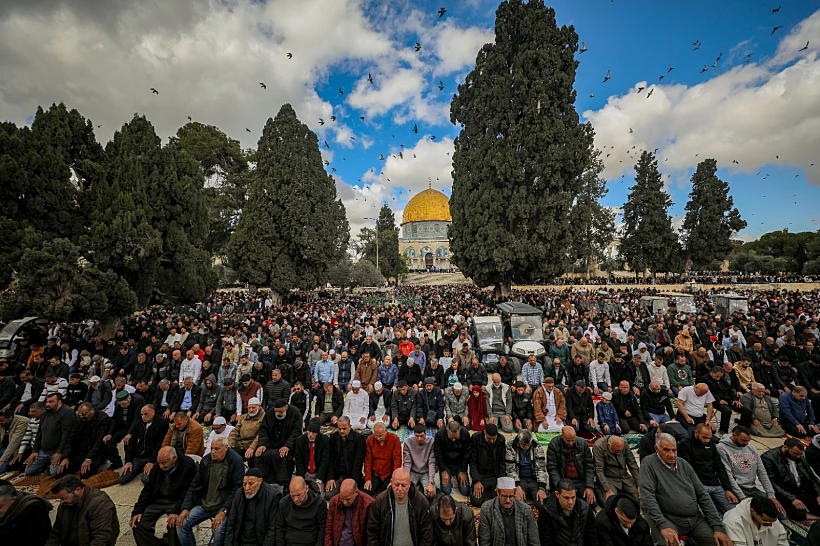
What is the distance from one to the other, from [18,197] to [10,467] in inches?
287

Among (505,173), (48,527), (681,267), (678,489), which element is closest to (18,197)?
(48,527)

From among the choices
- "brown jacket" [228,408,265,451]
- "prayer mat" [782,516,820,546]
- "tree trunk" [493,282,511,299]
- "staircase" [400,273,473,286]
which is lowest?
"prayer mat" [782,516,820,546]

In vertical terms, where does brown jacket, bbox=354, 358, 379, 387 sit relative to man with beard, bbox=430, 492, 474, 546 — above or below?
above

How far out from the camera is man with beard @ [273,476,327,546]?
345 centimetres

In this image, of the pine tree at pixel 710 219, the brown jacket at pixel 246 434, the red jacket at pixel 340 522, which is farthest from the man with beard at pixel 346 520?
the pine tree at pixel 710 219

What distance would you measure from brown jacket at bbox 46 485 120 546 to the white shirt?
299 inches

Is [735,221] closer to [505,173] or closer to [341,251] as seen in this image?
[505,173]

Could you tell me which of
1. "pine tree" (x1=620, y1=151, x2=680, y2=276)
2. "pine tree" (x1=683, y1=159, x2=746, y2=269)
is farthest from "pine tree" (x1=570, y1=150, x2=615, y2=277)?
"pine tree" (x1=683, y1=159, x2=746, y2=269)

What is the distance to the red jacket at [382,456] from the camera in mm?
4437

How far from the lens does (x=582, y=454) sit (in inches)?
168

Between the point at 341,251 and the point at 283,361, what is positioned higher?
the point at 341,251

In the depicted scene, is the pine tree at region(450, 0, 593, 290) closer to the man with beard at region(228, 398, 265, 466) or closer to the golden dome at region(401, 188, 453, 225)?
the man with beard at region(228, 398, 265, 466)

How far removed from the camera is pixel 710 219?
31.6 metres

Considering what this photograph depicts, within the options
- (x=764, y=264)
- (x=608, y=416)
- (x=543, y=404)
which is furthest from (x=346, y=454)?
(x=764, y=264)
